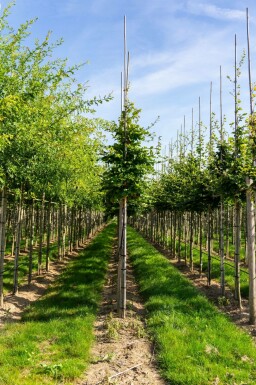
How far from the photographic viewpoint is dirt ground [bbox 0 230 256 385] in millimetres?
6898

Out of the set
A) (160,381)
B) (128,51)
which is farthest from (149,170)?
(160,381)

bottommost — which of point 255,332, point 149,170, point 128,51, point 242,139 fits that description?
point 255,332

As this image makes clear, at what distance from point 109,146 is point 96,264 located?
351 inches

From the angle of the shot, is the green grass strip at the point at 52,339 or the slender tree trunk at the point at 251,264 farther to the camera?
the slender tree trunk at the point at 251,264

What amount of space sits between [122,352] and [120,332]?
4.34ft

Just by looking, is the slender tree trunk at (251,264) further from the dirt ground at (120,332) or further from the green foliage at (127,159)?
the green foliage at (127,159)

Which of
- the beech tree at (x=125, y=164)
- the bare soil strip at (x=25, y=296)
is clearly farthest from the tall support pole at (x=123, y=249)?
the bare soil strip at (x=25, y=296)

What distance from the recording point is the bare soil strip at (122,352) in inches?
267

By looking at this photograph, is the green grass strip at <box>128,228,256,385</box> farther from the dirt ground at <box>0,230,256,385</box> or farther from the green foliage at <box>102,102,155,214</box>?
the green foliage at <box>102,102,155,214</box>

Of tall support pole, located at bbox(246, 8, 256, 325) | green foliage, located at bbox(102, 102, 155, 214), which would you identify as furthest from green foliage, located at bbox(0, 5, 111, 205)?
tall support pole, located at bbox(246, 8, 256, 325)

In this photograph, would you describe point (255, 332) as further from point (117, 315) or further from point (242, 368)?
point (117, 315)

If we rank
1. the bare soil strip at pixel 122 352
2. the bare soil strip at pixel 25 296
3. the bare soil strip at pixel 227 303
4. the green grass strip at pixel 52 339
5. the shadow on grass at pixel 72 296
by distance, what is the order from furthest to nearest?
the bare soil strip at pixel 227 303 < the bare soil strip at pixel 25 296 < the shadow on grass at pixel 72 296 < the bare soil strip at pixel 122 352 < the green grass strip at pixel 52 339

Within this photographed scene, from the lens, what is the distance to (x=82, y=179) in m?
19.4

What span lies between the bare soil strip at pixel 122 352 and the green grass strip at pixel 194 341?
28 centimetres
